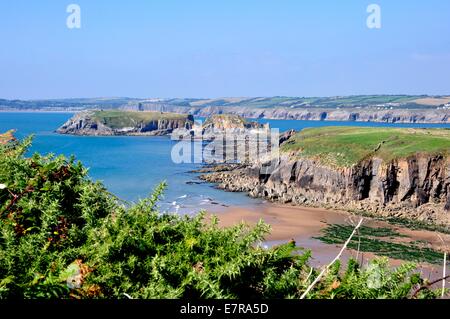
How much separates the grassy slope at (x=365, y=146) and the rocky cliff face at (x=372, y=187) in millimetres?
2124

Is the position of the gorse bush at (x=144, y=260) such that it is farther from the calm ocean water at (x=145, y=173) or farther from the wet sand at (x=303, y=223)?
the wet sand at (x=303, y=223)

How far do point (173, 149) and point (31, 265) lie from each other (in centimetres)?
13948

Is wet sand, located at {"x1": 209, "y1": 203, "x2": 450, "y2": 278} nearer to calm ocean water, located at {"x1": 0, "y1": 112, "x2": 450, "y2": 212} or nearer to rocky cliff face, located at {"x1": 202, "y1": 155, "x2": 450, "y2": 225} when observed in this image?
calm ocean water, located at {"x1": 0, "y1": 112, "x2": 450, "y2": 212}

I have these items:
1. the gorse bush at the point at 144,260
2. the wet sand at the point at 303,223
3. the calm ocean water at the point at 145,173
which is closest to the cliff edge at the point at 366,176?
the wet sand at the point at 303,223

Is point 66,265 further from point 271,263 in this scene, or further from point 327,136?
point 327,136

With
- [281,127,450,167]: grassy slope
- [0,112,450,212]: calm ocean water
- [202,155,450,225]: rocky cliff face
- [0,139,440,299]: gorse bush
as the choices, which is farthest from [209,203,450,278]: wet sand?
[0,139,440,299]: gorse bush

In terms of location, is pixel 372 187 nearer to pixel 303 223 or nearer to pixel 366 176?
pixel 366 176

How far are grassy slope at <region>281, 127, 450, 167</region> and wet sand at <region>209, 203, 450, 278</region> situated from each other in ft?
42.7

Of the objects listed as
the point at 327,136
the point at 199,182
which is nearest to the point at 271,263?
the point at 199,182

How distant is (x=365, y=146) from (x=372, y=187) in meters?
12.0

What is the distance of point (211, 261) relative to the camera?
5.42 metres

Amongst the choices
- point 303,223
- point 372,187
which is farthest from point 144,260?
point 372,187

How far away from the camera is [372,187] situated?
69375mm

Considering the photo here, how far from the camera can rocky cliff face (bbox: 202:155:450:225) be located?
211 feet
